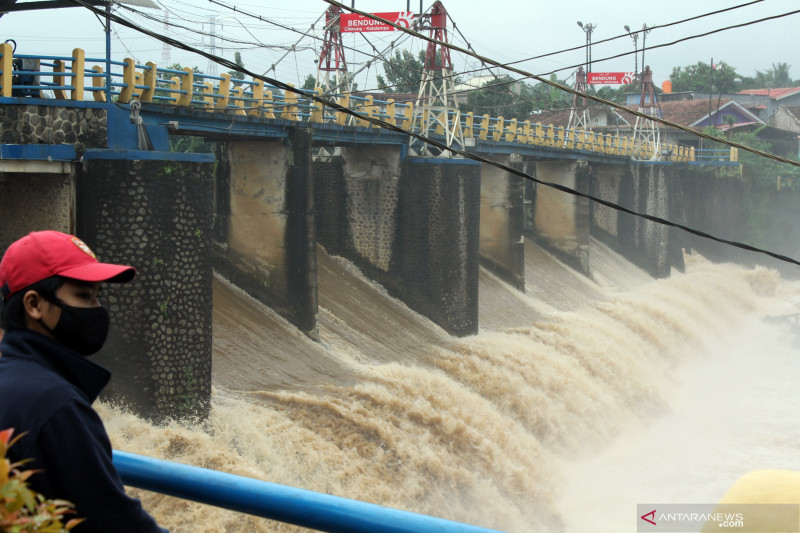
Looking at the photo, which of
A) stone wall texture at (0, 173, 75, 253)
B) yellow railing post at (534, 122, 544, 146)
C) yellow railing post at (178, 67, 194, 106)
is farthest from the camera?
yellow railing post at (534, 122, 544, 146)

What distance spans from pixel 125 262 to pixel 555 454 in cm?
922

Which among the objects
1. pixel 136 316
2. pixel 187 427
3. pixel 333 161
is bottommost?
pixel 187 427

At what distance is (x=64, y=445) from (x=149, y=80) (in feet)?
43.2

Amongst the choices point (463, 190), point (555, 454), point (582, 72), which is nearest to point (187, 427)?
point (555, 454)

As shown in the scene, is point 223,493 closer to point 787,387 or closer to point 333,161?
point 333,161

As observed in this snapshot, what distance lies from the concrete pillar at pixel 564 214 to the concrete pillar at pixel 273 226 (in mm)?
16392

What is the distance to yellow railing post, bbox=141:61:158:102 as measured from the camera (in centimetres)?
1430

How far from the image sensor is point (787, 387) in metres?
24.9

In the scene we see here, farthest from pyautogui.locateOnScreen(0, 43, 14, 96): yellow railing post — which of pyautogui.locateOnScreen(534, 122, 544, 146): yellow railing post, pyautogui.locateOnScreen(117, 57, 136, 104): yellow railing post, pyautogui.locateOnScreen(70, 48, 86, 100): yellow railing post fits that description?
pyautogui.locateOnScreen(534, 122, 544, 146): yellow railing post

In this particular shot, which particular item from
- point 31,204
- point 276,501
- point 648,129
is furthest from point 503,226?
point 276,501

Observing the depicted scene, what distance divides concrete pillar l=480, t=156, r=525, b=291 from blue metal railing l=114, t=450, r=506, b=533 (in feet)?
79.6

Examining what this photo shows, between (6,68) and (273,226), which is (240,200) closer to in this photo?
(273,226)

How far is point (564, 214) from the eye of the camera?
32.9 m

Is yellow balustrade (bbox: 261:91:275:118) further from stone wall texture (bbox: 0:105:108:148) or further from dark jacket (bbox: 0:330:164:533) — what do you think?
dark jacket (bbox: 0:330:164:533)
